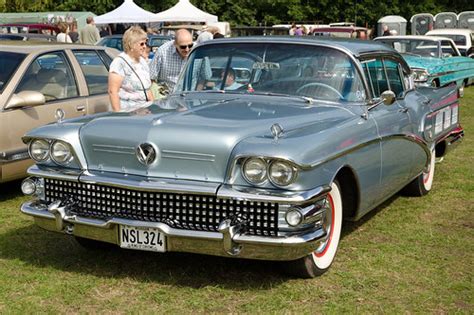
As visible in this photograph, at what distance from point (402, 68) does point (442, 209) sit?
1402 millimetres

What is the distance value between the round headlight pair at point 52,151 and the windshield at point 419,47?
11923 millimetres

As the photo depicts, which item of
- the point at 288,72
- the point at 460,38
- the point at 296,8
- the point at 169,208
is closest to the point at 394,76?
the point at 288,72

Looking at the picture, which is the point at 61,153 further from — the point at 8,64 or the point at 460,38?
the point at 460,38

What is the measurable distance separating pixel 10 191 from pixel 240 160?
394 cm

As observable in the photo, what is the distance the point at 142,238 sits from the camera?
4.46 meters

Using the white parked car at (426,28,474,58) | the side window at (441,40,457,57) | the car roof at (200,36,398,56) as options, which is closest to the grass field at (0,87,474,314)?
the car roof at (200,36,398,56)

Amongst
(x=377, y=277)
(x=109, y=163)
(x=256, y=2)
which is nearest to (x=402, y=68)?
(x=377, y=277)

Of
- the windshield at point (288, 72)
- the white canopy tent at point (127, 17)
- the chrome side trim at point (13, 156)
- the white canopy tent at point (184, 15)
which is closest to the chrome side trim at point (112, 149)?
the windshield at point (288, 72)

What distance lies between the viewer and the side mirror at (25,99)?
22.3 feet

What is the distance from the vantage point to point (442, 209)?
6.82m

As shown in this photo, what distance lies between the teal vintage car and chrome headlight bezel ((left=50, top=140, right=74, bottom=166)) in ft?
33.7

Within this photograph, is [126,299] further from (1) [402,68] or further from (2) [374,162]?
(1) [402,68]

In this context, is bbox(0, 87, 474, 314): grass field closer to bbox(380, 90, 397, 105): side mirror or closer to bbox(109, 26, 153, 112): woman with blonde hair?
bbox(380, 90, 397, 105): side mirror

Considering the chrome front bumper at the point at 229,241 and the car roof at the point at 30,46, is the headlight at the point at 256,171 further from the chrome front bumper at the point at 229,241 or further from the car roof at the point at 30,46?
the car roof at the point at 30,46
